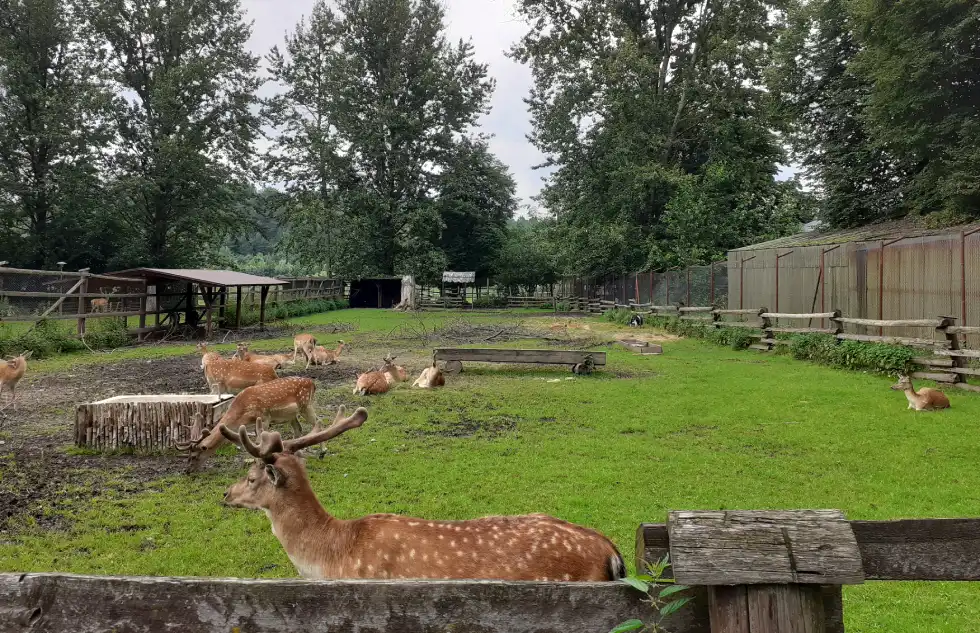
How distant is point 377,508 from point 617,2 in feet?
121

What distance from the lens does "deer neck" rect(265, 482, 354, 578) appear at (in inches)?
146

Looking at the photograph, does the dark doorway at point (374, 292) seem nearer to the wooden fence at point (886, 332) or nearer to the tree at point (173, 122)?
the tree at point (173, 122)

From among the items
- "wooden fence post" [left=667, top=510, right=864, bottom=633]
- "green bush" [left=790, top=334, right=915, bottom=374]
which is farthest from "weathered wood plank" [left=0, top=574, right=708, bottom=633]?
"green bush" [left=790, top=334, right=915, bottom=374]

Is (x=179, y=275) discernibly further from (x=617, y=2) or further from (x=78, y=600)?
(x=617, y=2)

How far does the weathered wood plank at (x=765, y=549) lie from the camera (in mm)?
1644

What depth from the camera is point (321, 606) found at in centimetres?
175

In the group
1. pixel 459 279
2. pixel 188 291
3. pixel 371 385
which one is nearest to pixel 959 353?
pixel 371 385

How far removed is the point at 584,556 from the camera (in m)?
3.28

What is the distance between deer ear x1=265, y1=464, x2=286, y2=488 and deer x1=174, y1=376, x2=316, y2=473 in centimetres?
391

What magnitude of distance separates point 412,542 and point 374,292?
45.0 m

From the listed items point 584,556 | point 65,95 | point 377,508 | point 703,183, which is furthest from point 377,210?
point 584,556

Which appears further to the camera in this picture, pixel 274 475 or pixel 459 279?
pixel 459 279

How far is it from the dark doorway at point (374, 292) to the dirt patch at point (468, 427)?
3743 cm

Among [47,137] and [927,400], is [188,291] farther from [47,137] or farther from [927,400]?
[927,400]
